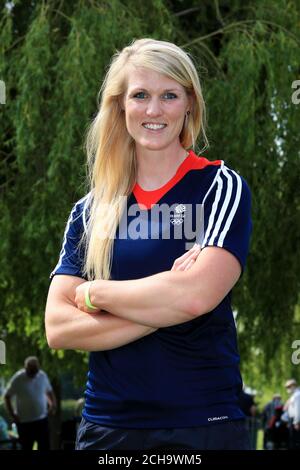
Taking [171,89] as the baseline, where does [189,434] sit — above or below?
below

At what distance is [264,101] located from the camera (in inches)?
410

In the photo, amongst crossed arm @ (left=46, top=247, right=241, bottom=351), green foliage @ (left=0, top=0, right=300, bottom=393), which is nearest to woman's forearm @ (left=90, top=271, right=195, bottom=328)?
crossed arm @ (left=46, top=247, right=241, bottom=351)

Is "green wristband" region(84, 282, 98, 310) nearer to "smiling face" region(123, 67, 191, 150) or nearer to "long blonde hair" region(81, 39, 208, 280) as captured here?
"long blonde hair" region(81, 39, 208, 280)

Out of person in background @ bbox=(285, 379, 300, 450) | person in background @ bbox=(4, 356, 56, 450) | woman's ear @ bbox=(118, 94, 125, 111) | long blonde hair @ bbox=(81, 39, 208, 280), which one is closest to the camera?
long blonde hair @ bbox=(81, 39, 208, 280)

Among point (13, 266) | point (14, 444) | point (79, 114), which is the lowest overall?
point (14, 444)

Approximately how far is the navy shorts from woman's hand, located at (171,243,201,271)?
407 millimetres

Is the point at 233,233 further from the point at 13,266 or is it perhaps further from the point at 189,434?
the point at 13,266

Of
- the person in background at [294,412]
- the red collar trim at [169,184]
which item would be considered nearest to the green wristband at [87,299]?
the red collar trim at [169,184]

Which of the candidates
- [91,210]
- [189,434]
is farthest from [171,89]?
[189,434]

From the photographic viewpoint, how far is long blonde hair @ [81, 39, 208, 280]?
295 centimetres

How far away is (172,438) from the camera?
274 centimetres

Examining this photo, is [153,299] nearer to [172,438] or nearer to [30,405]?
Answer: [172,438]
